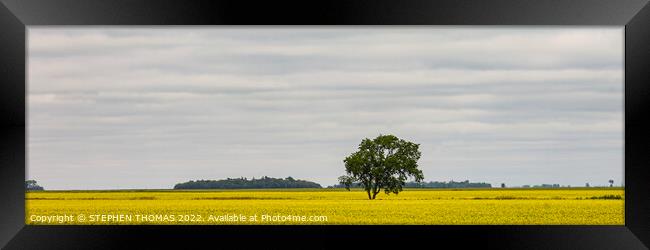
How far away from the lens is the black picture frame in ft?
18.8

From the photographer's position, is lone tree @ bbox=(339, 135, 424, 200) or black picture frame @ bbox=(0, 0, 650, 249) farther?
lone tree @ bbox=(339, 135, 424, 200)

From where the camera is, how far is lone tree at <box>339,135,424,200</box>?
2798 cm

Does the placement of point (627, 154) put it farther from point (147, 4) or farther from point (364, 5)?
point (147, 4)

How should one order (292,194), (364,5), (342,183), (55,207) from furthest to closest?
1. (342,183)
2. (292,194)
3. (55,207)
4. (364,5)

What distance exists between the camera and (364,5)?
5691 mm

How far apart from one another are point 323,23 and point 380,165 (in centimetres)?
2263

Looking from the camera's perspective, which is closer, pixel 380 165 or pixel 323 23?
pixel 323 23

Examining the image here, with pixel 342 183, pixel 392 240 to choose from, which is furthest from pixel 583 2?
pixel 342 183

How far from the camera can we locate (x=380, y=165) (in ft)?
92.8

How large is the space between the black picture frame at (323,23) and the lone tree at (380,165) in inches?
856

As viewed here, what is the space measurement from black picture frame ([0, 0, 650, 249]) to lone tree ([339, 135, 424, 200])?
2174 centimetres

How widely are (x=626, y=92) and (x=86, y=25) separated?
427cm

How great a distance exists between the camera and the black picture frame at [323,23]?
574 cm

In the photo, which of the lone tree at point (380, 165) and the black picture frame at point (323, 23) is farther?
the lone tree at point (380, 165)
